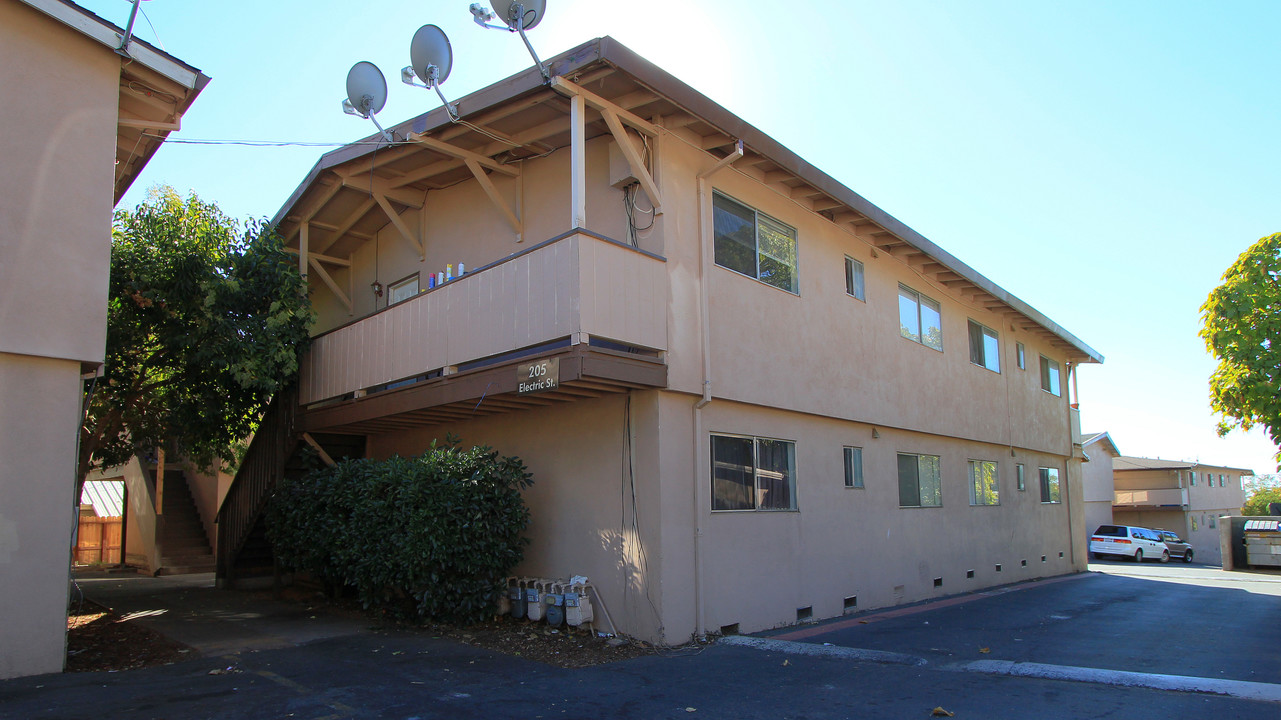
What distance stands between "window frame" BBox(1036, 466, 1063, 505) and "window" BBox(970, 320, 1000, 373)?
3.71 meters

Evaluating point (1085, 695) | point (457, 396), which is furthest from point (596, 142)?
point (1085, 695)

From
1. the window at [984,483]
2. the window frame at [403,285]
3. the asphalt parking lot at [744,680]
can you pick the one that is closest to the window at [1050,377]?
the window at [984,483]

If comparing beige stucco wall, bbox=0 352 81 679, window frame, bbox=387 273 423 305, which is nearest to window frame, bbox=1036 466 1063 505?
window frame, bbox=387 273 423 305

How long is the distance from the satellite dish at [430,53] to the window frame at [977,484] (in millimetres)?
13164

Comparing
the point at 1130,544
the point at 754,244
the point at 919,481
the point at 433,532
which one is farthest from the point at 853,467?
the point at 1130,544

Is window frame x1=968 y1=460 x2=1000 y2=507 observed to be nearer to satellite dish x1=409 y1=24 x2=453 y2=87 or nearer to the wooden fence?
satellite dish x1=409 y1=24 x2=453 y2=87

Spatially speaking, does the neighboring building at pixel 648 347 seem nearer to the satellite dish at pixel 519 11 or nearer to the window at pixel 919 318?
the window at pixel 919 318

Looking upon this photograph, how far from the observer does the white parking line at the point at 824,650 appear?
8.55 meters

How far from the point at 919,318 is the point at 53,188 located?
44.7 feet

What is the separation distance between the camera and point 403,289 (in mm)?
13961

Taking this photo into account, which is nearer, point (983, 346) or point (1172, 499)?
point (983, 346)

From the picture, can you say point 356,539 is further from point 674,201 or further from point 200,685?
point 674,201

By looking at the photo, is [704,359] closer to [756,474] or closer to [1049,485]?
[756,474]

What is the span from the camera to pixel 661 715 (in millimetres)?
6348
